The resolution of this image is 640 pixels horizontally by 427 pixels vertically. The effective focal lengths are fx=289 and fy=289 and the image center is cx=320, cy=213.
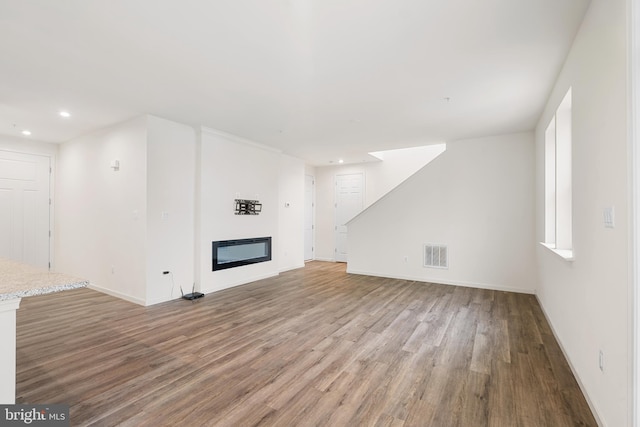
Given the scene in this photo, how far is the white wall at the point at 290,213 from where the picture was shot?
Answer: 22.3 ft

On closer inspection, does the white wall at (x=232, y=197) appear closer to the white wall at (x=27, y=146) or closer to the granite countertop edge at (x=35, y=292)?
the granite countertop edge at (x=35, y=292)

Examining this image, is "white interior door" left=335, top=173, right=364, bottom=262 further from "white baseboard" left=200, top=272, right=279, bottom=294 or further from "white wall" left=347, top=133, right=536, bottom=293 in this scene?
"white baseboard" left=200, top=272, right=279, bottom=294

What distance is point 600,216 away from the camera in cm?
179

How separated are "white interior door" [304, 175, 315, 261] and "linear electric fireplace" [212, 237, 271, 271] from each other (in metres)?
2.44

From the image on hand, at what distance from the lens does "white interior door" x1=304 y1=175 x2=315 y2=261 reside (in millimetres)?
8391

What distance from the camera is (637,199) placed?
4.41ft

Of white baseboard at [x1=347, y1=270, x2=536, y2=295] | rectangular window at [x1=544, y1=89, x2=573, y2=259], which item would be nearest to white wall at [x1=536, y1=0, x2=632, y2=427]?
rectangular window at [x1=544, y1=89, x2=573, y2=259]

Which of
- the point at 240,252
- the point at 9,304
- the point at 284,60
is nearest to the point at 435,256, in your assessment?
the point at 240,252

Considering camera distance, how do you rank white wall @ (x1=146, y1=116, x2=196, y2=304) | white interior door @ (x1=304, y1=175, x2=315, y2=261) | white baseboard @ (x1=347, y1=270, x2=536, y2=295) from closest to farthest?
white wall @ (x1=146, y1=116, x2=196, y2=304)
white baseboard @ (x1=347, y1=270, x2=536, y2=295)
white interior door @ (x1=304, y1=175, x2=315, y2=261)

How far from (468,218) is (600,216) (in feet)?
12.4

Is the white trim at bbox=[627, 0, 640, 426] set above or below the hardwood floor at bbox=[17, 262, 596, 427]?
above

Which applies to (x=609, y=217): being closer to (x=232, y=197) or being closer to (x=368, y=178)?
(x=232, y=197)

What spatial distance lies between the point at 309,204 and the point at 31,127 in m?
5.93

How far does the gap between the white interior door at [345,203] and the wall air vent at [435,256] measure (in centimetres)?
260
